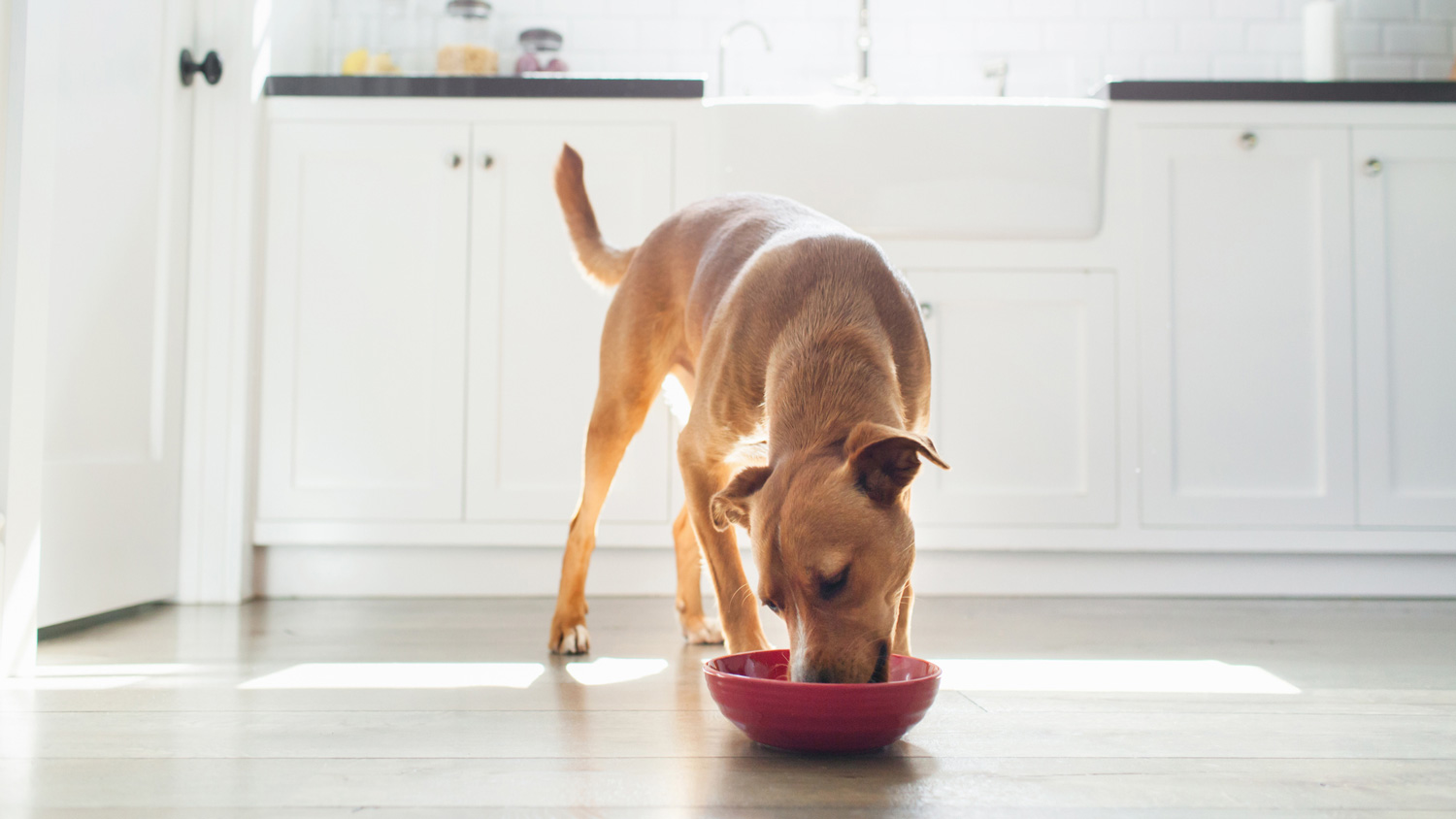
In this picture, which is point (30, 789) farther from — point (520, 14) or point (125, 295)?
point (520, 14)

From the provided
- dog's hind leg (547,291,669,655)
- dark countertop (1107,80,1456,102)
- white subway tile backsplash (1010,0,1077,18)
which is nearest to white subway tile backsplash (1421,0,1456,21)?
dark countertop (1107,80,1456,102)

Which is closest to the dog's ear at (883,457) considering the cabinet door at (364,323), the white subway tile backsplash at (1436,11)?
the cabinet door at (364,323)

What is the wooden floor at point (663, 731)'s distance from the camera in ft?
3.00

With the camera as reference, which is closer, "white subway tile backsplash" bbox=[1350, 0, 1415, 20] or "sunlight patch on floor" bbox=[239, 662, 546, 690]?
"sunlight patch on floor" bbox=[239, 662, 546, 690]

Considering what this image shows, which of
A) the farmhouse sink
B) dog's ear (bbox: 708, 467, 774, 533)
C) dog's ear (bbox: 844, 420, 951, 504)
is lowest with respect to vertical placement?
dog's ear (bbox: 708, 467, 774, 533)

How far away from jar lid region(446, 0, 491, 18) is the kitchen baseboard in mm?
1598

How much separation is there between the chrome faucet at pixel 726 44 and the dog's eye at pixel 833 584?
2.31m

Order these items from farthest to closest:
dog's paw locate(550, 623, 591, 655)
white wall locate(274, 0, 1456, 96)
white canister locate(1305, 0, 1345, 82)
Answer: white wall locate(274, 0, 1456, 96), white canister locate(1305, 0, 1345, 82), dog's paw locate(550, 623, 591, 655)

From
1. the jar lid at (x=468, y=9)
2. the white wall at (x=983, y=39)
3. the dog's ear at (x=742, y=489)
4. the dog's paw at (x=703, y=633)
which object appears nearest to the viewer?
the dog's ear at (x=742, y=489)

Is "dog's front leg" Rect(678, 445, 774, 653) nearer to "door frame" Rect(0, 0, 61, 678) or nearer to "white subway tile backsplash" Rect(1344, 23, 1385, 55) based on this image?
"door frame" Rect(0, 0, 61, 678)

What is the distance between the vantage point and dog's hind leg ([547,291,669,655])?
1747mm

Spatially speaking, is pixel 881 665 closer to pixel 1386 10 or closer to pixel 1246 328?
pixel 1246 328

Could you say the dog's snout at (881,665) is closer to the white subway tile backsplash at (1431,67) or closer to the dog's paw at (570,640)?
the dog's paw at (570,640)

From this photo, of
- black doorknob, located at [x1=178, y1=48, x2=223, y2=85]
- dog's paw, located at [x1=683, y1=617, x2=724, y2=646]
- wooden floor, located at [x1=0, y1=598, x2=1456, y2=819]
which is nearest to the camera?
wooden floor, located at [x1=0, y1=598, x2=1456, y2=819]
